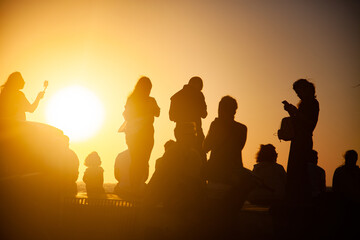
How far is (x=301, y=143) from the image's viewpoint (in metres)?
6.84

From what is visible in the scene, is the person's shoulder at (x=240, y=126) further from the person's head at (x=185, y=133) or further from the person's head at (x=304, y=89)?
the person's head at (x=304, y=89)

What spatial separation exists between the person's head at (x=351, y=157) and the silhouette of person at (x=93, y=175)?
514 centimetres

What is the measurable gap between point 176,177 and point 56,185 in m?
1.65

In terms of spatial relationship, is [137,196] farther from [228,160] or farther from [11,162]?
[11,162]

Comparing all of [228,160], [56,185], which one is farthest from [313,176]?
[56,185]

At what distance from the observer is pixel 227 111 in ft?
21.5

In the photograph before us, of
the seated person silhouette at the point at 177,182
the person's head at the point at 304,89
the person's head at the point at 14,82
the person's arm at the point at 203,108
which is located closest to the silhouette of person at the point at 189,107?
the person's arm at the point at 203,108

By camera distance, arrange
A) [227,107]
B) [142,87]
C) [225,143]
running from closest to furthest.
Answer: [225,143]
[227,107]
[142,87]

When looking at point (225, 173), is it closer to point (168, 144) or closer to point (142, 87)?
point (168, 144)

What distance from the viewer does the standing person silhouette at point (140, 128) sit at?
765 cm

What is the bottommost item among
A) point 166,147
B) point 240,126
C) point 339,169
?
point 339,169

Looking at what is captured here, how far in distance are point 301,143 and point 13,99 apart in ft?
18.9

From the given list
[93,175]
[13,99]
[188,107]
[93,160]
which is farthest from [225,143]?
[13,99]

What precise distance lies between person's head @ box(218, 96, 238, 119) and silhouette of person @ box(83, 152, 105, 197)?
146 inches
